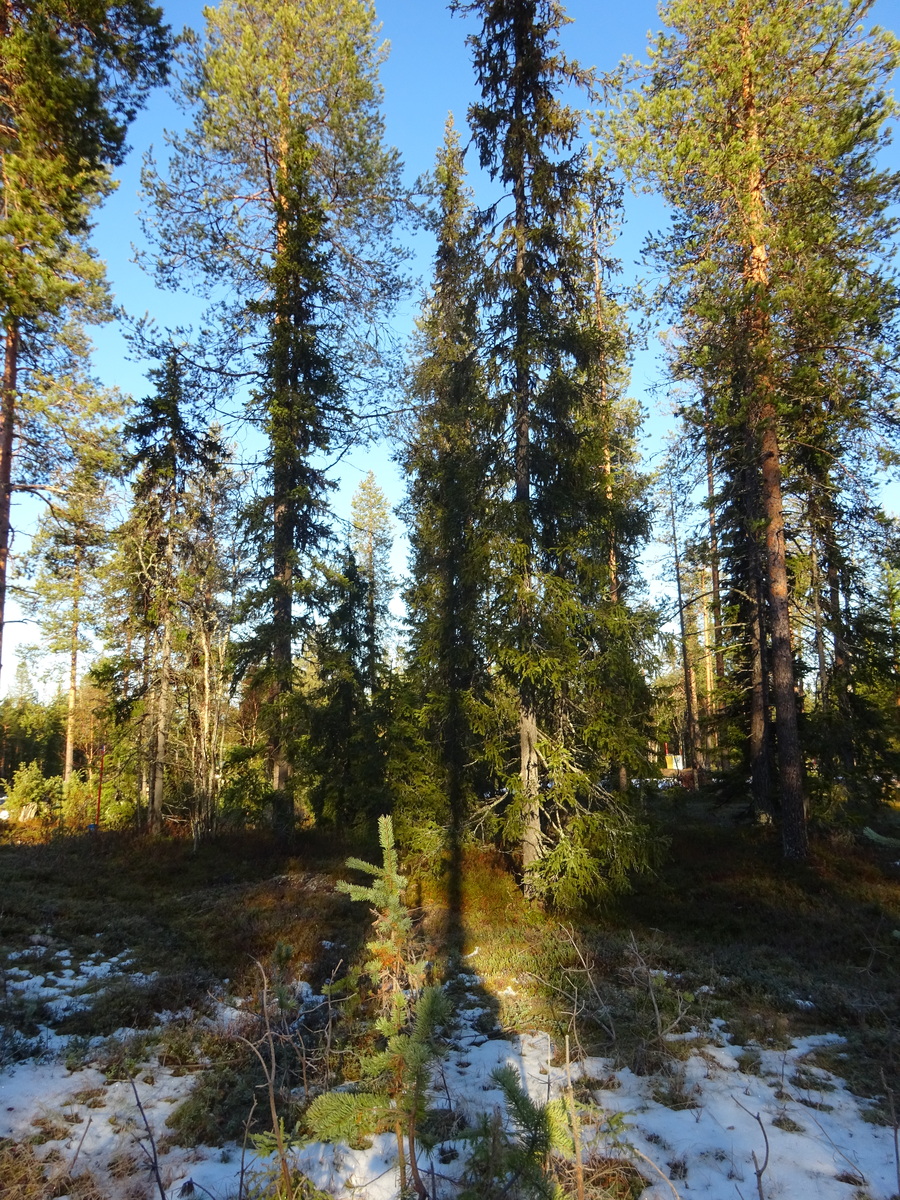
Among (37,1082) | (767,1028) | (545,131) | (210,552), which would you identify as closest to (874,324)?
(545,131)

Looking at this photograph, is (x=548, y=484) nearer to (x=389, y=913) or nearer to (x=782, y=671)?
(x=782, y=671)

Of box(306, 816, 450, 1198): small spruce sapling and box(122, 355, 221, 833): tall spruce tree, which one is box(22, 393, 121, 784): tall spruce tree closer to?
box(122, 355, 221, 833): tall spruce tree

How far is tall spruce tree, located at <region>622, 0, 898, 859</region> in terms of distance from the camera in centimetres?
962

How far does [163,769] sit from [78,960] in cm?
796

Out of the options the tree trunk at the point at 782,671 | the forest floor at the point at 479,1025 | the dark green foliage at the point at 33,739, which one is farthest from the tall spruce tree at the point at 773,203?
the dark green foliage at the point at 33,739

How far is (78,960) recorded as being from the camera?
774cm

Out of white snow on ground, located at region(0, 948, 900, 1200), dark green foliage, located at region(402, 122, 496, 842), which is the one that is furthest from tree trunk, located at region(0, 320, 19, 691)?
white snow on ground, located at region(0, 948, 900, 1200)

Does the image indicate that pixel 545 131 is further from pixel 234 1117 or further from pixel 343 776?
pixel 234 1117

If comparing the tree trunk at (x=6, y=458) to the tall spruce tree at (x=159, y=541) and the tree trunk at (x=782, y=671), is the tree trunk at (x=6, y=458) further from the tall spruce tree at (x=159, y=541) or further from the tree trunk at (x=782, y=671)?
the tree trunk at (x=782, y=671)

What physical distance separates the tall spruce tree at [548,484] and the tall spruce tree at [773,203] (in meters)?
1.63

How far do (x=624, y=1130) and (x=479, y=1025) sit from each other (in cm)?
233

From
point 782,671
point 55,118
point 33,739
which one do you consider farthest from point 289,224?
point 33,739

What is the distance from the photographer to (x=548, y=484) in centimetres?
1126

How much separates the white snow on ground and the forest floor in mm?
20
